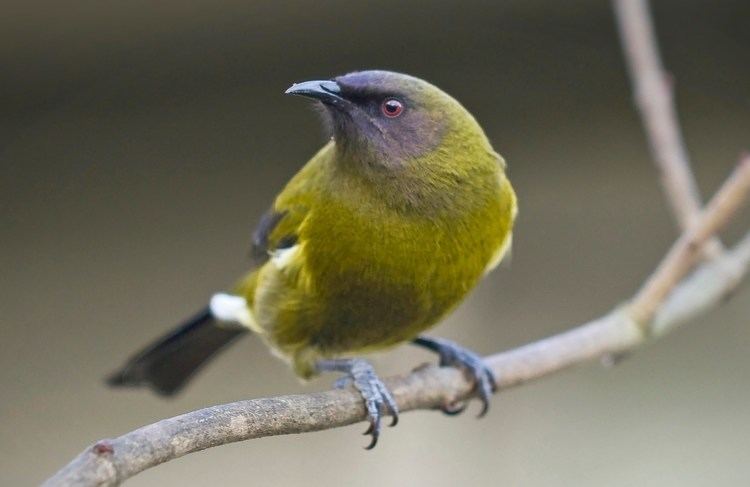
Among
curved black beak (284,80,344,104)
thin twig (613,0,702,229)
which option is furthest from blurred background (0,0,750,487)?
curved black beak (284,80,344,104)

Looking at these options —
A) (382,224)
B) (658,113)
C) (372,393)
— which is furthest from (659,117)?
(372,393)

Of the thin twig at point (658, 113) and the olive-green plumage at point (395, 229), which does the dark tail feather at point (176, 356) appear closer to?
the olive-green plumage at point (395, 229)

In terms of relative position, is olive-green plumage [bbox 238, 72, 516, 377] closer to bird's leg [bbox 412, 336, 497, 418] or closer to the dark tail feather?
bird's leg [bbox 412, 336, 497, 418]

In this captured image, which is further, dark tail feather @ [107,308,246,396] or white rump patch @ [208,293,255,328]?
dark tail feather @ [107,308,246,396]

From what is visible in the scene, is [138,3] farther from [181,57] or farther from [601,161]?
[601,161]

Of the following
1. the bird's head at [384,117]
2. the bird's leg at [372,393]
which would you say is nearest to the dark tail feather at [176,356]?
the bird's leg at [372,393]

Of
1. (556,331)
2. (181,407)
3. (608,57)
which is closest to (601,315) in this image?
(556,331)

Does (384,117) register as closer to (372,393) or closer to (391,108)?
(391,108)
